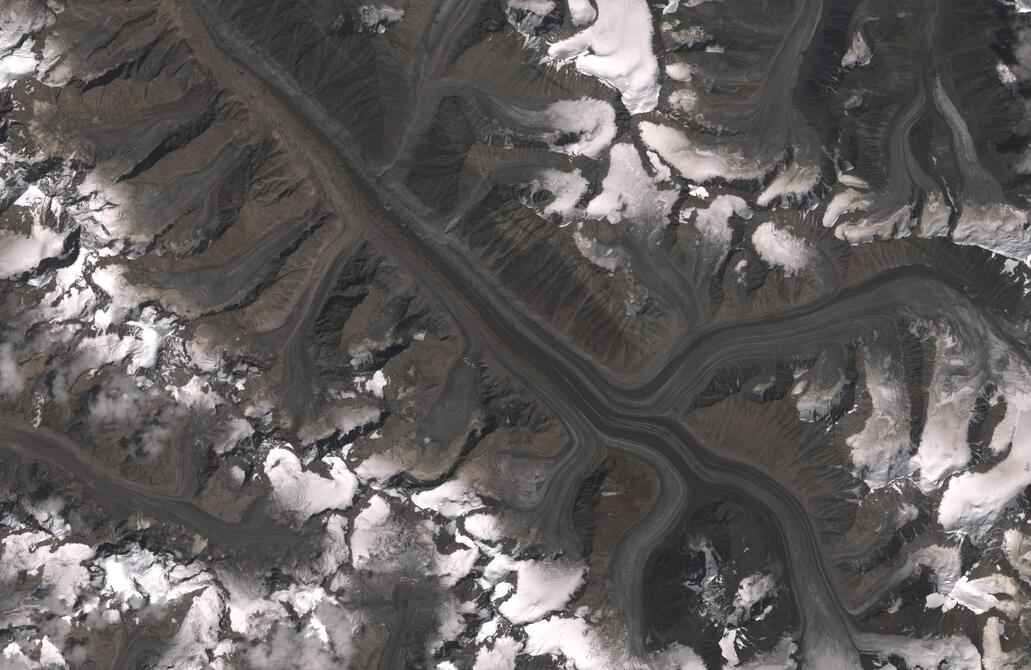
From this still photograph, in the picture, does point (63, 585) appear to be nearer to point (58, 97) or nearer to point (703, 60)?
point (58, 97)

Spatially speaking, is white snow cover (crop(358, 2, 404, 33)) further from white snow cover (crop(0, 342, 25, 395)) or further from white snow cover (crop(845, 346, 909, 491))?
white snow cover (crop(845, 346, 909, 491))

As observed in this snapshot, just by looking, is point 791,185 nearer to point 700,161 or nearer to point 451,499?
point 700,161

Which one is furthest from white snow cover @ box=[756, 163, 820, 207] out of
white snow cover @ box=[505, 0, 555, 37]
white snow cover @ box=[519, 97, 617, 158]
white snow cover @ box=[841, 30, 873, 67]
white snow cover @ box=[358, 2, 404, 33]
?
white snow cover @ box=[358, 2, 404, 33]

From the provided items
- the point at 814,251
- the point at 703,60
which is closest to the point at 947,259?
the point at 814,251

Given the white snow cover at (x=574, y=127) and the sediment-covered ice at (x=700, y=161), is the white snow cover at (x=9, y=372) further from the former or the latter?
the sediment-covered ice at (x=700, y=161)

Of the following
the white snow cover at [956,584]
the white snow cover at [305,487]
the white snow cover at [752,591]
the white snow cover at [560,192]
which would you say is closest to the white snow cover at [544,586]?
the white snow cover at [752,591]

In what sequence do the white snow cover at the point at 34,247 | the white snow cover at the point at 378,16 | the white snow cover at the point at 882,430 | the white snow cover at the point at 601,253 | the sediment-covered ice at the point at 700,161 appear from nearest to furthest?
the white snow cover at the point at 882,430 < the white snow cover at the point at 601,253 < the sediment-covered ice at the point at 700,161 < the white snow cover at the point at 378,16 < the white snow cover at the point at 34,247
